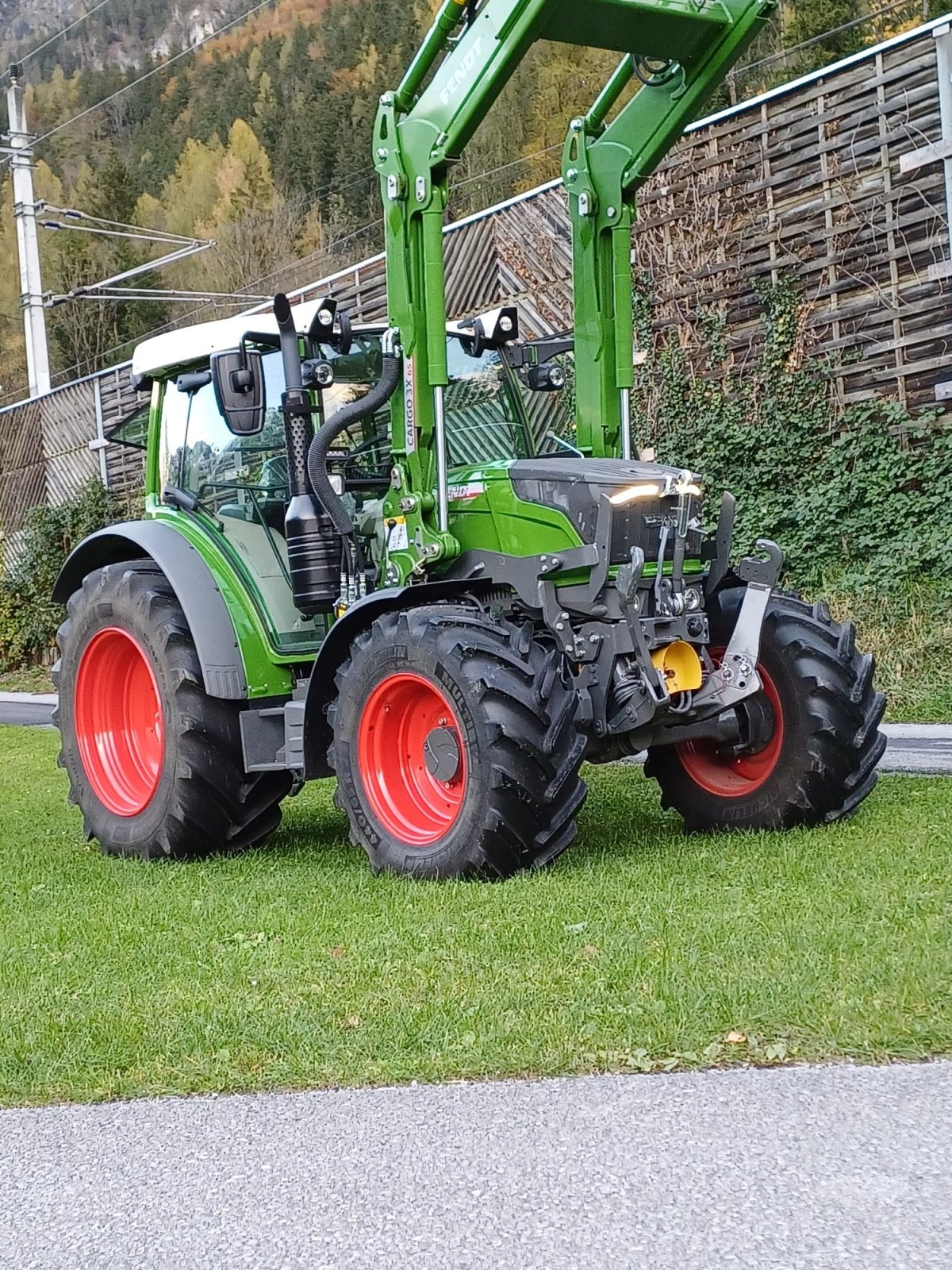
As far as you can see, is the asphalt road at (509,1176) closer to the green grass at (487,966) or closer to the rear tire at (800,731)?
the green grass at (487,966)

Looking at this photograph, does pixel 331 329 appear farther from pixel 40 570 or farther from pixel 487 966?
pixel 40 570

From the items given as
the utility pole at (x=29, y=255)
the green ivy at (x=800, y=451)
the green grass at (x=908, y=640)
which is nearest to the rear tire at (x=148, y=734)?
the green grass at (x=908, y=640)

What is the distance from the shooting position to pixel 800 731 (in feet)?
20.6

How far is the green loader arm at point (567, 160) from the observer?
6109 mm

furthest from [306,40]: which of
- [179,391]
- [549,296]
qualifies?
[179,391]

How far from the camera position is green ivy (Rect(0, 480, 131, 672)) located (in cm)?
2345

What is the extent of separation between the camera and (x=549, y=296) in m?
16.1

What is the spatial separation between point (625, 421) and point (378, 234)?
131 ft

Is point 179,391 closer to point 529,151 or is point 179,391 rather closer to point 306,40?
point 529,151

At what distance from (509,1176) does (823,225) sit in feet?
38.5

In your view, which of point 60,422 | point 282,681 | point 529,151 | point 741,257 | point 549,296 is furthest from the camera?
point 529,151

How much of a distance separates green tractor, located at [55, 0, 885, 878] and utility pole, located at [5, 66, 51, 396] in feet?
71.2

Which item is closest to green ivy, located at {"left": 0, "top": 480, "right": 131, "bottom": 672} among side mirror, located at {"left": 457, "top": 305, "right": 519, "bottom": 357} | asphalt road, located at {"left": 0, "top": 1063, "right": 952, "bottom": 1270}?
side mirror, located at {"left": 457, "top": 305, "right": 519, "bottom": 357}

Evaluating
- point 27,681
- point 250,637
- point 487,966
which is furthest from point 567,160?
point 27,681
